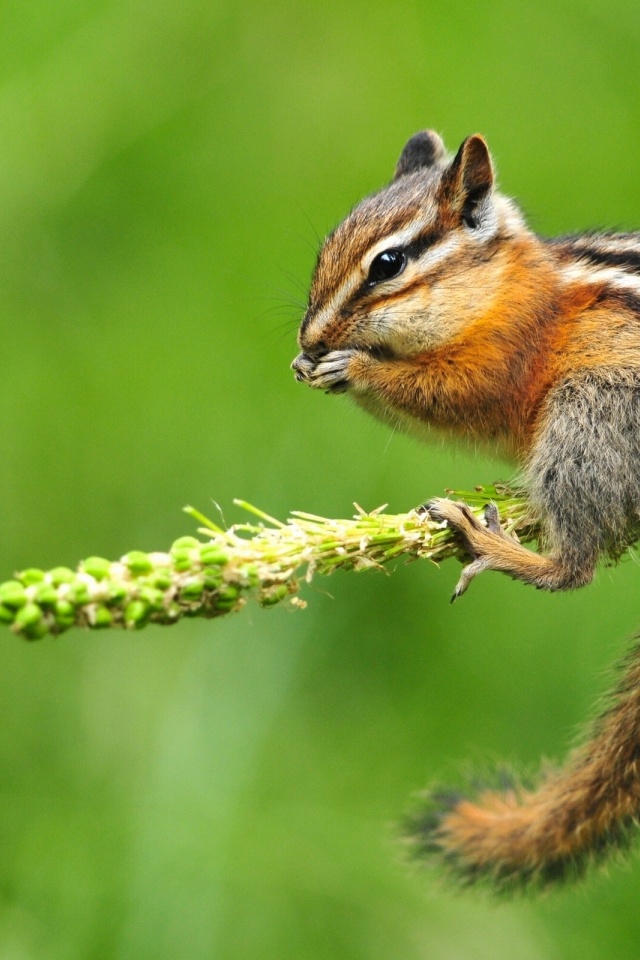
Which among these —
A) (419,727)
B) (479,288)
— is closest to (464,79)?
(479,288)

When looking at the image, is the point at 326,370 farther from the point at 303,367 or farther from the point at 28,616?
the point at 28,616

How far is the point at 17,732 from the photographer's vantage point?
12.5 ft

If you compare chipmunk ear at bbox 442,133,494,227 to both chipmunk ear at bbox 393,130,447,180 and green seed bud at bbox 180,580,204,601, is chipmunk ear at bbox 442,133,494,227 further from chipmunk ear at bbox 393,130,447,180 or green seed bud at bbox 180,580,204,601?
green seed bud at bbox 180,580,204,601

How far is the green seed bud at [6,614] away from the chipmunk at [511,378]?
1251mm

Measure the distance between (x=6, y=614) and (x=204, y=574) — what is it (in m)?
0.33

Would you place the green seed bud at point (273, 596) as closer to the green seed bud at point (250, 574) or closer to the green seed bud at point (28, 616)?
the green seed bud at point (250, 574)

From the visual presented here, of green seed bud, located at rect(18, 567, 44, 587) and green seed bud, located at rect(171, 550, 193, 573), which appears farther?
green seed bud, located at rect(171, 550, 193, 573)

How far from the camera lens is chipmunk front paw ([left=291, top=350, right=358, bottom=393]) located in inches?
127

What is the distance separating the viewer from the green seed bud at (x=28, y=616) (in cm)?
164

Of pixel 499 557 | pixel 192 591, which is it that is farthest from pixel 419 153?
pixel 192 591

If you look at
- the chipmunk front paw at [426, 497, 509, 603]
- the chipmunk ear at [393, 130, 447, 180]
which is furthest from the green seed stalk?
the chipmunk ear at [393, 130, 447, 180]

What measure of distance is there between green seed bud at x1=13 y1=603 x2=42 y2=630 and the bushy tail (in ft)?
5.53

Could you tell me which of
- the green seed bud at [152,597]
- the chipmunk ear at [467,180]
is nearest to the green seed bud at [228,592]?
the green seed bud at [152,597]

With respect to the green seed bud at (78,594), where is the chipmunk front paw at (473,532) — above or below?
above
